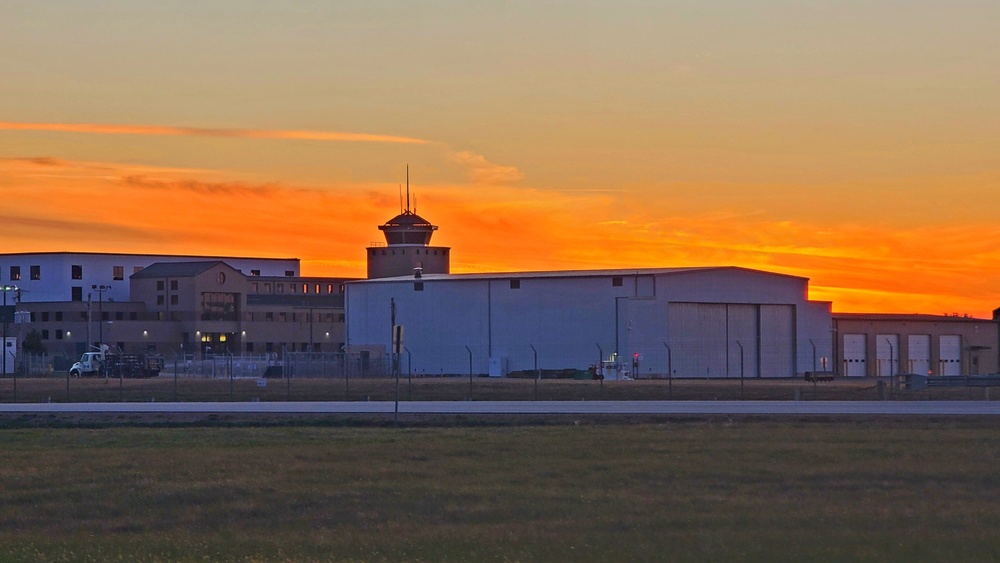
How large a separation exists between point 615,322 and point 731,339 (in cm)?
977

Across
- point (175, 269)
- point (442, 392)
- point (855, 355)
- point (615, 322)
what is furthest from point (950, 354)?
point (175, 269)

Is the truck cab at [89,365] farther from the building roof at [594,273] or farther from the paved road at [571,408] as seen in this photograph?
the paved road at [571,408]

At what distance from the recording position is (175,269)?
Result: 493 ft

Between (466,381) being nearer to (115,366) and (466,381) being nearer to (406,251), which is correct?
(115,366)

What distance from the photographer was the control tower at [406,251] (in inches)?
6029

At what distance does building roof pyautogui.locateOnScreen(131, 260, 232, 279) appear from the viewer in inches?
5782

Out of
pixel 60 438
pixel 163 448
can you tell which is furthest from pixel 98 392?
pixel 163 448

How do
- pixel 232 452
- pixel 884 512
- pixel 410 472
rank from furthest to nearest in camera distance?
pixel 232 452 → pixel 410 472 → pixel 884 512

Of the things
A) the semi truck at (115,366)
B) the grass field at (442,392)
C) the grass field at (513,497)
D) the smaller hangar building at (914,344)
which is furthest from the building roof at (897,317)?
the grass field at (513,497)

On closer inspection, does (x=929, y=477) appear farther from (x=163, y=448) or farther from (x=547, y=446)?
(x=163, y=448)

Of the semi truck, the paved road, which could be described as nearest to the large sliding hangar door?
the semi truck

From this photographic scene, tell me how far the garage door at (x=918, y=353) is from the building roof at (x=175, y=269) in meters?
77.4

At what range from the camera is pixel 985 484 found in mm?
21656

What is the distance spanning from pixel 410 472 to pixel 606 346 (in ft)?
222
